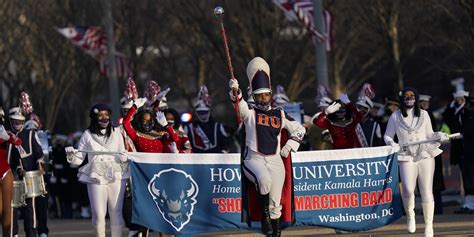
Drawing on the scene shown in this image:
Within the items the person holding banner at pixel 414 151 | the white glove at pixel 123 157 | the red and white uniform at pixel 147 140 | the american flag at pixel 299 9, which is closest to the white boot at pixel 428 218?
the person holding banner at pixel 414 151

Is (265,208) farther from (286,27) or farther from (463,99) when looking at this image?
(286,27)

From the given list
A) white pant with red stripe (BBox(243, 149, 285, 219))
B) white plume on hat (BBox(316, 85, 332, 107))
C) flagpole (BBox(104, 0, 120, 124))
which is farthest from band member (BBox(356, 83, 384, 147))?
flagpole (BBox(104, 0, 120, 124))

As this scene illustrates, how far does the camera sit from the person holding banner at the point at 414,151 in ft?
56.4

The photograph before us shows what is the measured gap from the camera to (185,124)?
2423 cm

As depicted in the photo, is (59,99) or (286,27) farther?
(59,99)

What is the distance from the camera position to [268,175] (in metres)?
16.0

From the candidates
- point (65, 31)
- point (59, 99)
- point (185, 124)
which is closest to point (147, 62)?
point (59, 99)

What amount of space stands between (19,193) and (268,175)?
15.3ft

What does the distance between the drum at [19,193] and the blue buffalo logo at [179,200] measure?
2.68 m

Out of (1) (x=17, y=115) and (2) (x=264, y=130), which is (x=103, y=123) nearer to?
(2) (x=264, y=130)

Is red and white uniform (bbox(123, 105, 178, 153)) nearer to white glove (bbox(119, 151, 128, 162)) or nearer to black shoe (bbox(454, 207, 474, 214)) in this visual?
white glove (bbox(119, 151, 128, 162))

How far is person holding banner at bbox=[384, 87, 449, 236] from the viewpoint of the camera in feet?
56.4

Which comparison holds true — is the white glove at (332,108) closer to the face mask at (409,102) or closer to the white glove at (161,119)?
the face mask at (409,102)

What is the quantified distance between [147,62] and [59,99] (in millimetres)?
4916
